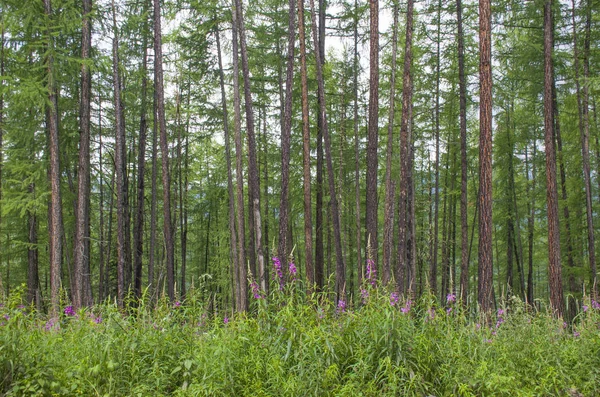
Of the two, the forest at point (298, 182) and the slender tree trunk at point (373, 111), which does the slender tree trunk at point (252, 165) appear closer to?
the forest at point (298, 182)

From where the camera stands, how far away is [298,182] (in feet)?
65.2

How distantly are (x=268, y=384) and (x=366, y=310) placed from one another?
1.37 meters

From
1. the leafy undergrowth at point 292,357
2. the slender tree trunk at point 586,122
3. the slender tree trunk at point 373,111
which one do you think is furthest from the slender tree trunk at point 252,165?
the slender tree trunk at point 586,122

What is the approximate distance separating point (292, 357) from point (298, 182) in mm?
15165

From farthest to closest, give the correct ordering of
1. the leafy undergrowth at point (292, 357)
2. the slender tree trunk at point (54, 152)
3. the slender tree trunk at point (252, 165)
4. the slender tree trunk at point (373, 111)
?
the slender tree trunk at point (252, 165), the slender tree trunk at point (373, 111), the slender tree trunk at point (54, 152), the leafy undergrowth at point (292, 357)

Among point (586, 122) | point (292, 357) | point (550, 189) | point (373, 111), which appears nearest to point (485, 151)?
point (550, 189)

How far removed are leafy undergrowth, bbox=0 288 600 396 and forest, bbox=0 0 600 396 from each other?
0.03 metres

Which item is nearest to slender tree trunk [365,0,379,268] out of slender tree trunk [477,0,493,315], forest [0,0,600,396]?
forest [0,0,600,396]

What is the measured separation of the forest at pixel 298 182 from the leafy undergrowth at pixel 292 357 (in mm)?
32

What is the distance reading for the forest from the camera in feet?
16.2

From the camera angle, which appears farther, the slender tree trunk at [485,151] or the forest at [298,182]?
the slender tree trunk at [485,151]

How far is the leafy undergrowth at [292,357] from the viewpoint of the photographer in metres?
4.48

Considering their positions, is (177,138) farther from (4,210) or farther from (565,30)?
(565,30)

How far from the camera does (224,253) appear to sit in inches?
955
